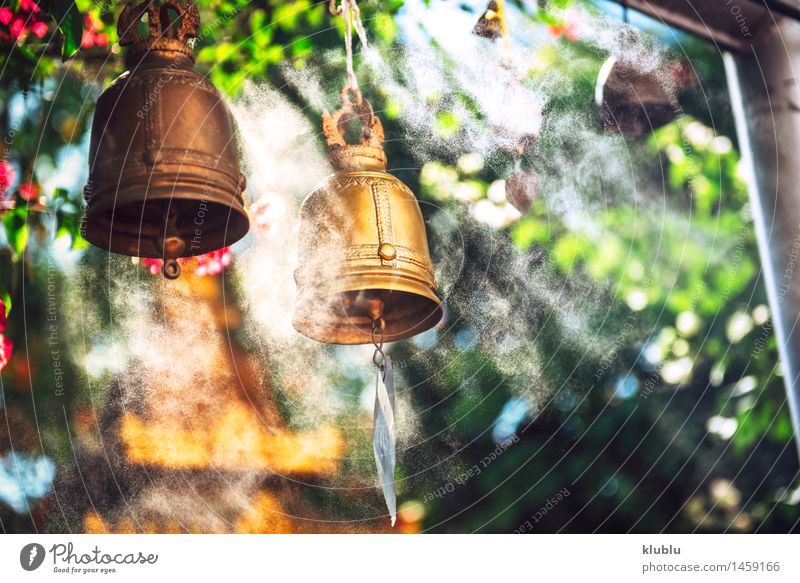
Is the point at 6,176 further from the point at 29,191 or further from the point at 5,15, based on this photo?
the point at 5,15

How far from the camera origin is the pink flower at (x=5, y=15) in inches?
101

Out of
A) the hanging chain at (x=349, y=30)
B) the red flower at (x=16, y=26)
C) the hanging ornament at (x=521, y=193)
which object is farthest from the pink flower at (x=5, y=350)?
the hanging ornament at (x=521, y=193)

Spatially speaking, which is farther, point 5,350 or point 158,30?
point 5,350

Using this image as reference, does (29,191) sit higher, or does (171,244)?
(29,191)

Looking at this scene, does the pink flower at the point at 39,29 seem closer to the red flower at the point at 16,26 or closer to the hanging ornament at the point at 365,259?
the red flower at the point at 16,26

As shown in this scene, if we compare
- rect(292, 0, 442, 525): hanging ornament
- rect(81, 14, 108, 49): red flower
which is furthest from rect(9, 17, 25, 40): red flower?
rect(292, 0, 442, 525): hanging ornament

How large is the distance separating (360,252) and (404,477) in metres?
0.81

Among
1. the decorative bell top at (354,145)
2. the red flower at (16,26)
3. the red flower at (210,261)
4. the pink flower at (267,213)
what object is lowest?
the decorative bell top at (354,145)

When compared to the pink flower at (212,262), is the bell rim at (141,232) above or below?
below

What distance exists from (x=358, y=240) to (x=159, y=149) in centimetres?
41

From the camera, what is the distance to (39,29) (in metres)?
2.60

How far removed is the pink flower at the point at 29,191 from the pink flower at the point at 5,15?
369 millimetres
